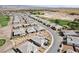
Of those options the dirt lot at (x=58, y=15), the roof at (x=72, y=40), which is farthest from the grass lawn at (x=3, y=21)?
the roof at (x=72, y=40)

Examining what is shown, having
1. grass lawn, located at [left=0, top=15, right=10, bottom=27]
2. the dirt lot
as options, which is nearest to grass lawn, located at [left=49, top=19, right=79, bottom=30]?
the dirt lot

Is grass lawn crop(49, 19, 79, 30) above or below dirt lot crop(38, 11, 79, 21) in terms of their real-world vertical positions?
below

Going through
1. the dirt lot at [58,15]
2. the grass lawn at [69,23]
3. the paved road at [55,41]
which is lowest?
the paved road at [55,41]

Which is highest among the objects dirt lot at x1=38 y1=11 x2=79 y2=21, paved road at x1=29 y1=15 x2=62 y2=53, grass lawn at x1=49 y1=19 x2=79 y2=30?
dirt lot at x1=38 y1=11 x2=79 y2=21

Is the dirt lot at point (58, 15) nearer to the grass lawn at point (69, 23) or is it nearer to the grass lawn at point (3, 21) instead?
the grass lawn at point (69, 23)

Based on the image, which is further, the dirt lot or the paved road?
the dirt lot

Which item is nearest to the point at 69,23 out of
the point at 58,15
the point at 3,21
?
the point at 58,15

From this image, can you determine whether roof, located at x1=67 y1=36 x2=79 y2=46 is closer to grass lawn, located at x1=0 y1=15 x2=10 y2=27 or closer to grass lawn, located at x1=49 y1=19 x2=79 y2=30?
grass lawn, located at x1=49 y1=19 x2=79 y2=30

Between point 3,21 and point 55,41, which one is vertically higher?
point 3,21

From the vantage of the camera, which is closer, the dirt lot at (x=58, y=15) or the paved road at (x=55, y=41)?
the paved road at (x=55, y=41)

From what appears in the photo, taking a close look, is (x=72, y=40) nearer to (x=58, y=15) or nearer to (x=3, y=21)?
(x=58, y=15)

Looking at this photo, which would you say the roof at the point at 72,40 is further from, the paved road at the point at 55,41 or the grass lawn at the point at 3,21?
the grass lawn at the point at 3,21

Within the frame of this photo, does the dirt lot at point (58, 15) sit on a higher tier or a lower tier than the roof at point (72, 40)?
higher
